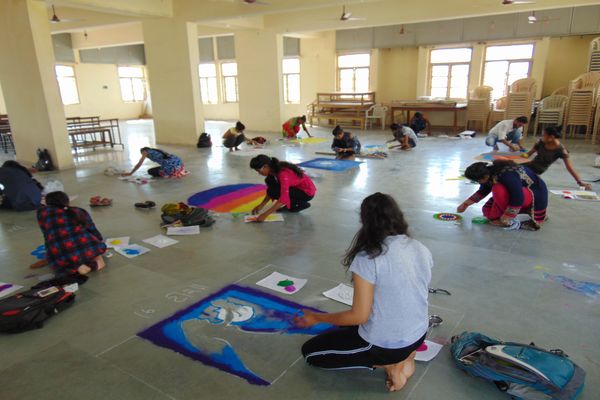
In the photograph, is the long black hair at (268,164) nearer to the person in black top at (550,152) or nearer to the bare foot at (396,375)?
the bare foot at (396,375)

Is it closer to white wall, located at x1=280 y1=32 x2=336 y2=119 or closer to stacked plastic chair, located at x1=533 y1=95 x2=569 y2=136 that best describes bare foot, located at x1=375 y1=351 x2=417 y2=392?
stacked plastic chair, located at x1=533 y1=95 x2=569 y2=136

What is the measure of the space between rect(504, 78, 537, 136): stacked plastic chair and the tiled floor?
5949 millimetres

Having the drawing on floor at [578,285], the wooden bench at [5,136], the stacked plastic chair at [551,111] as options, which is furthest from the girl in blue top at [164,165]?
the stacked plastic chair at [551,111]

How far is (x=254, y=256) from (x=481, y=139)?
1013cm

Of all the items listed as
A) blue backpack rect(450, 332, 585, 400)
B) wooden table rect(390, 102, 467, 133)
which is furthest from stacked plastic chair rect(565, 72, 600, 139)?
blue backpack rect(450, 332, 585, 400)

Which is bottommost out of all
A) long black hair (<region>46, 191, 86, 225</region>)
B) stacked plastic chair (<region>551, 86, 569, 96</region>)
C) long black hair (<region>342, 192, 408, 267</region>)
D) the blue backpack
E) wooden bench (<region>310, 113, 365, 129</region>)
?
the blue backpack

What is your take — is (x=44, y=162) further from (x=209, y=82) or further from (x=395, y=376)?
(x=209, y=82)

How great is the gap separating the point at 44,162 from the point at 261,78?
7.70m

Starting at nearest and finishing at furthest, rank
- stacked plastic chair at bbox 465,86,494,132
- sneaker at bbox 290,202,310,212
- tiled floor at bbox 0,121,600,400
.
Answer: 1. tiled floor at bbox 0,121,600,400
2. sneaker at bbox 290,202,310,212
3. stacked plastic chair at bbox 465,86,494,132

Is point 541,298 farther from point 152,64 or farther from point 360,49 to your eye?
point 360,49

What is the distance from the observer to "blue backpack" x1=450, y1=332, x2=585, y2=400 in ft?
6.84

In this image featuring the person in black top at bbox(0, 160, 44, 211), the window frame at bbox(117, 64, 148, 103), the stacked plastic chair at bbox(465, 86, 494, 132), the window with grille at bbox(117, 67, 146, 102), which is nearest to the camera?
the person in black top at bbox(0, 160, 44, 211)

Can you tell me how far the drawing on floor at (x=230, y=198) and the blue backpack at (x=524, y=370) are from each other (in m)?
3.83

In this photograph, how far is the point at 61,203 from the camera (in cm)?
373
